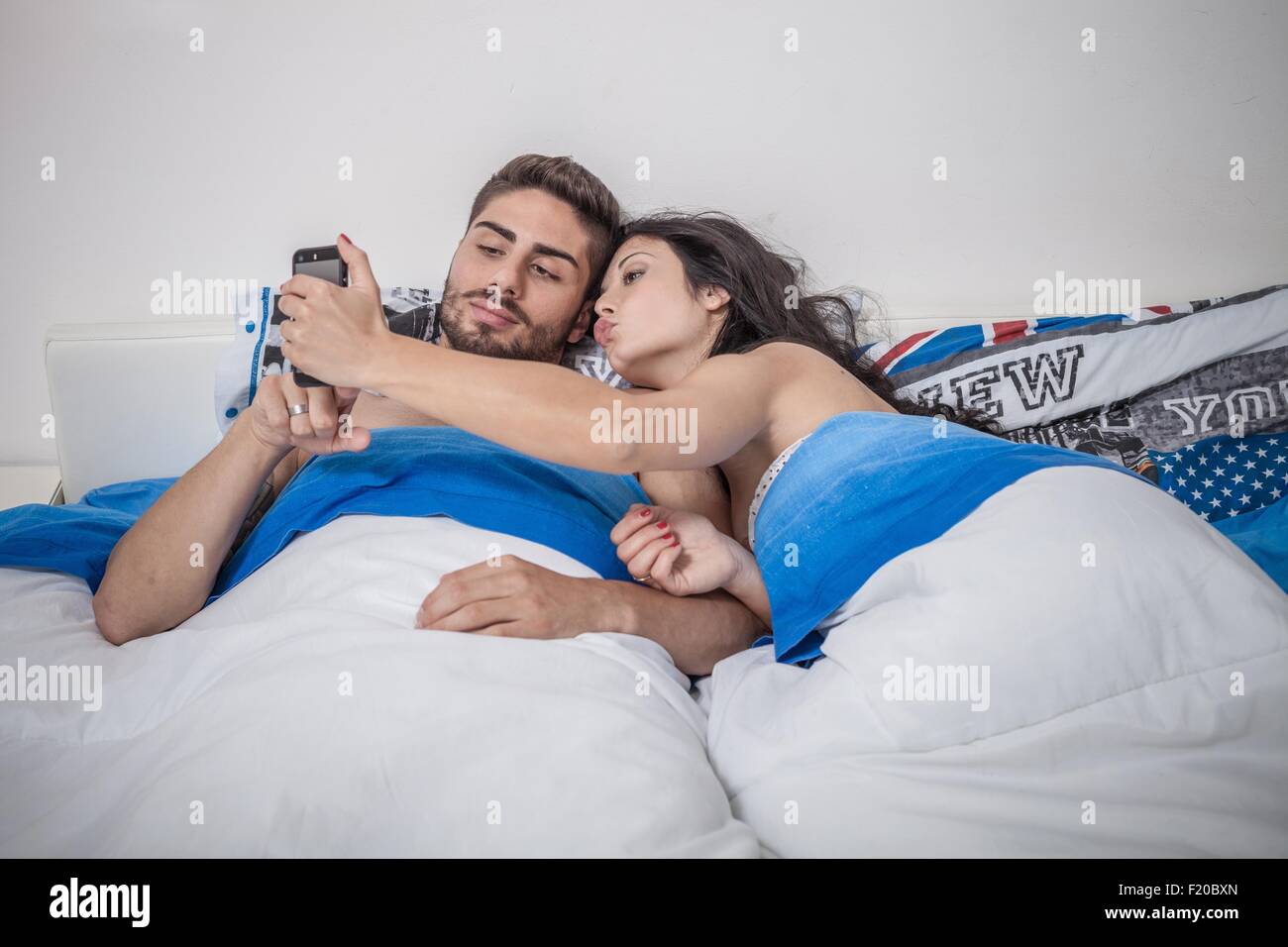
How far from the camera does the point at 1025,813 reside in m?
0.79

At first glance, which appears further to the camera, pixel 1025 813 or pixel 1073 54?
pixel 1073 54

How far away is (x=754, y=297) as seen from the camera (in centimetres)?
155

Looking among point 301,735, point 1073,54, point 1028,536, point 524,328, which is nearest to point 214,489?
point 301,735

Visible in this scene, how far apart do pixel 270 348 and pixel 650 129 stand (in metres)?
0.90

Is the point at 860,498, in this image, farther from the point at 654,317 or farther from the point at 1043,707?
the point at 654,317

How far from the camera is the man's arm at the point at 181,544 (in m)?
1.19

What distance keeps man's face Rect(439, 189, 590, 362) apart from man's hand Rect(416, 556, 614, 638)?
0.64 meters

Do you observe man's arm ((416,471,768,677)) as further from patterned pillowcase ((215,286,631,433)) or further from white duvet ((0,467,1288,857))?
patterned pillowcase ((215,286,631,433))

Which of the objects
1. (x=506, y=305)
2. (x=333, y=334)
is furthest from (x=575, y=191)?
(x=333, y=334)

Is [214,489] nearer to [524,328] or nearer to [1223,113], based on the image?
[524,328]

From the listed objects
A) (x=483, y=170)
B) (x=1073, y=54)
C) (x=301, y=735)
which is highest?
(x=1073, y=54)

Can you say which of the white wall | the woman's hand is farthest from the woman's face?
the white wall

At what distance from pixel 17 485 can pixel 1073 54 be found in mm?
2423

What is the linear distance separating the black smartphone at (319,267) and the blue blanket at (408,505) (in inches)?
7.0
